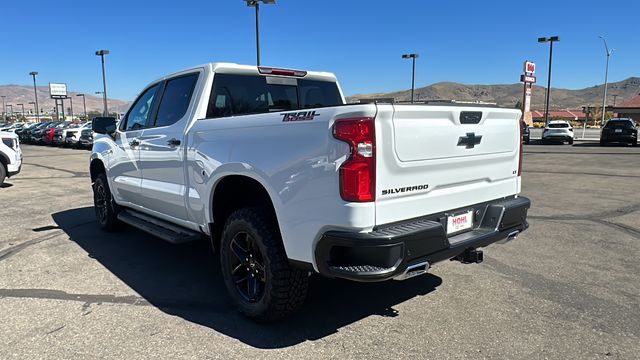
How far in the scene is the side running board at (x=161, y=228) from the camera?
13.9 ft

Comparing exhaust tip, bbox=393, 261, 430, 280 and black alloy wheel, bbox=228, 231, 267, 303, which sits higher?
exhaust tip, bbox=393, 261, 430, 280

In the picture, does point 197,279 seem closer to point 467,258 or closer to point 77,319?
point 77,319

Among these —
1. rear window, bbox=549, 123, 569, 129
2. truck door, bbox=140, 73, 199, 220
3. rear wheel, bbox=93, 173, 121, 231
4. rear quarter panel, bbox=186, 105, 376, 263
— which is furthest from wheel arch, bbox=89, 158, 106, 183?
rear window, bbox=549, 123, 569, 129

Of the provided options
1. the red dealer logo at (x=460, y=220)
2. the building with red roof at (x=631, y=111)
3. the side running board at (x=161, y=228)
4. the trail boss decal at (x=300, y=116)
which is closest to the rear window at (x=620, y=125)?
the red dealer logo at (x=460, y=220)

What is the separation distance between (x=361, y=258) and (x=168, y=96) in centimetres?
307

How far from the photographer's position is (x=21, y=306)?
12.9 ft

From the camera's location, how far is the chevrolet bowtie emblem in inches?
133

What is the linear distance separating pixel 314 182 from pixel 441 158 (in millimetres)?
939

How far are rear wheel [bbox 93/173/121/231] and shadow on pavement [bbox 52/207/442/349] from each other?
41 cm

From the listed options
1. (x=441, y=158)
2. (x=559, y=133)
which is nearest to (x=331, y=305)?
(x=441, y=158)

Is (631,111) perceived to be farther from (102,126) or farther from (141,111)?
(102,126)

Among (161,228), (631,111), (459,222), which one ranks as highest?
(631,111)

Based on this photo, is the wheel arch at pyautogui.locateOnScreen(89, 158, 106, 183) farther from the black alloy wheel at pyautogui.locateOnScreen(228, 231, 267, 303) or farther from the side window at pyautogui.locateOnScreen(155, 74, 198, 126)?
the black alloy wheel at pyautogui.locateOnScreen(228, 231, 267, 303)

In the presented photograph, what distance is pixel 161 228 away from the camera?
4.70m
